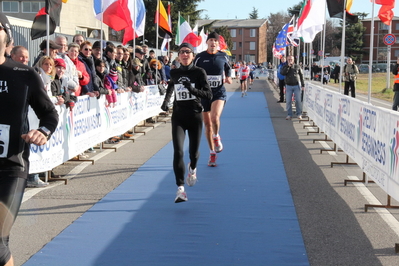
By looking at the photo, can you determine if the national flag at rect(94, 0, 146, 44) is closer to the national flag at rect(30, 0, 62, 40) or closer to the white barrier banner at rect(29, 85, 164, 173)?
the white barrier banner at rect(29, 85, 164, 173)

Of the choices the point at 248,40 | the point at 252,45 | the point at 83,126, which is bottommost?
the point at 83,126

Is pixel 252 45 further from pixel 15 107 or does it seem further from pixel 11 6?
pixel 15 107

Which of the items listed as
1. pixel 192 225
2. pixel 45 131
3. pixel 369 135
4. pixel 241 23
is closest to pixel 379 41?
pixel 241 23

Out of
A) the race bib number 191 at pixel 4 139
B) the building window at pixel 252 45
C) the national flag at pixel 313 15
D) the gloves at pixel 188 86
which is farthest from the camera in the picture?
the building window at pixel 252 45

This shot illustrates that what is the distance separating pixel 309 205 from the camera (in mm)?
7535

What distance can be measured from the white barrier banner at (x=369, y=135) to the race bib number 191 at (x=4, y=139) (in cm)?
422

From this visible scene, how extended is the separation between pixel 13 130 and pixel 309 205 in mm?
4625

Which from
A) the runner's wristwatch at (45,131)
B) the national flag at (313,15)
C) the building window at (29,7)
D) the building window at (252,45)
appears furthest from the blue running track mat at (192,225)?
the building window at (252,45)

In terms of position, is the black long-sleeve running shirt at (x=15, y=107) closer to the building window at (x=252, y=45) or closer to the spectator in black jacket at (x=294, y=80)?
the spectator in black jacket at (x=294, y=80)

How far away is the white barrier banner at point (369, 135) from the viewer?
668 centimetres

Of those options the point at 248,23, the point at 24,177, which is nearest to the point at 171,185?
the point at 24,177

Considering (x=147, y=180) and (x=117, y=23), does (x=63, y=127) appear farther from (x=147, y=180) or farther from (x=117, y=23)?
(x=117, y=23)

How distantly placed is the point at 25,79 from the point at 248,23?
154m

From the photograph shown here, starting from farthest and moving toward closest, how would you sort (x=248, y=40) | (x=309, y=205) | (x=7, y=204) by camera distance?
(x=248, y=40) < (x=309, y=205) < (x=7, y=204)
